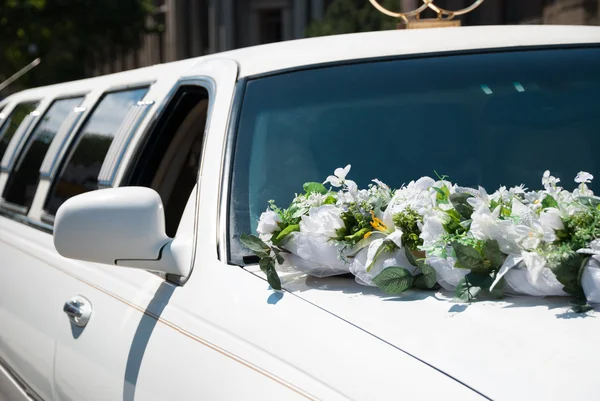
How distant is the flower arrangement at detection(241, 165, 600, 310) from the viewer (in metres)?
2.05

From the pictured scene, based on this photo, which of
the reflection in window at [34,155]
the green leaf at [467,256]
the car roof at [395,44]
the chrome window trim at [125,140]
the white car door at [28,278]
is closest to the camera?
the green leaf at [467,256]

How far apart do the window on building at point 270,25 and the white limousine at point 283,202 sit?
29.8 m

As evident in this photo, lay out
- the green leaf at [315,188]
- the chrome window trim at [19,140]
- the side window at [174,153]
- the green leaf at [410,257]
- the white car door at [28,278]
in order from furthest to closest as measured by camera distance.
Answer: the chrome window trim at [19,140]
the side window at [174,153]
the white car door at [28,278]
the green leaf at [315,188]
the green leaf at [410,257]

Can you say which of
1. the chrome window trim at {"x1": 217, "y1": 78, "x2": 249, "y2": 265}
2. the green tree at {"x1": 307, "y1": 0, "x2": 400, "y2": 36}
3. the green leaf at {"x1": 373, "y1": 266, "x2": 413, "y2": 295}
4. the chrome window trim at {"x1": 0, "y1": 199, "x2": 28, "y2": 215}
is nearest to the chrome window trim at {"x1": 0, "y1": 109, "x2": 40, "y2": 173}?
the chrome window trim at {"x1": 0, "y1": 199, "x2": 28, "y2": 215}

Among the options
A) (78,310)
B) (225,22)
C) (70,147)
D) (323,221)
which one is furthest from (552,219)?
(225,22)

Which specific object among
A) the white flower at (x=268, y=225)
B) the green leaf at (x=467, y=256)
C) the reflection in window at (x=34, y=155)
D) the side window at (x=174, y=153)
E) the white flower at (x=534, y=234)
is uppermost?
the white flower at (x=534, y=234)

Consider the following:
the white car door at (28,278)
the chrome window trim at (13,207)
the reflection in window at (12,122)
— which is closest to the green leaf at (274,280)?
the white car door at (28,278)

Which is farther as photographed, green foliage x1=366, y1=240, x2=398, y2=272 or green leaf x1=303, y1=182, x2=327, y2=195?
green leaf x1=303, y1=182, x2=327, y2=195

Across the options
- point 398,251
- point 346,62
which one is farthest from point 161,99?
point 398,251

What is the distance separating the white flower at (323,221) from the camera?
2.40 m

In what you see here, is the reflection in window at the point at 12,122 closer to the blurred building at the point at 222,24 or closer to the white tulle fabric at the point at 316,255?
the white tulle fabric at the point at 316,255

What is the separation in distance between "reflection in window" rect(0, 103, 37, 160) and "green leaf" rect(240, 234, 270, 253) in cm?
352

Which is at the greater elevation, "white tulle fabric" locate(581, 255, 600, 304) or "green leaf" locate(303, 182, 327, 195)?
"white tulle fabric" locate(581, 255, 600, 304)

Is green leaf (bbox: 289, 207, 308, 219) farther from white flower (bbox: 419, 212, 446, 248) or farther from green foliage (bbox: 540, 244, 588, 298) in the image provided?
green foliage (bbox: 540, 244, 588, 298)
